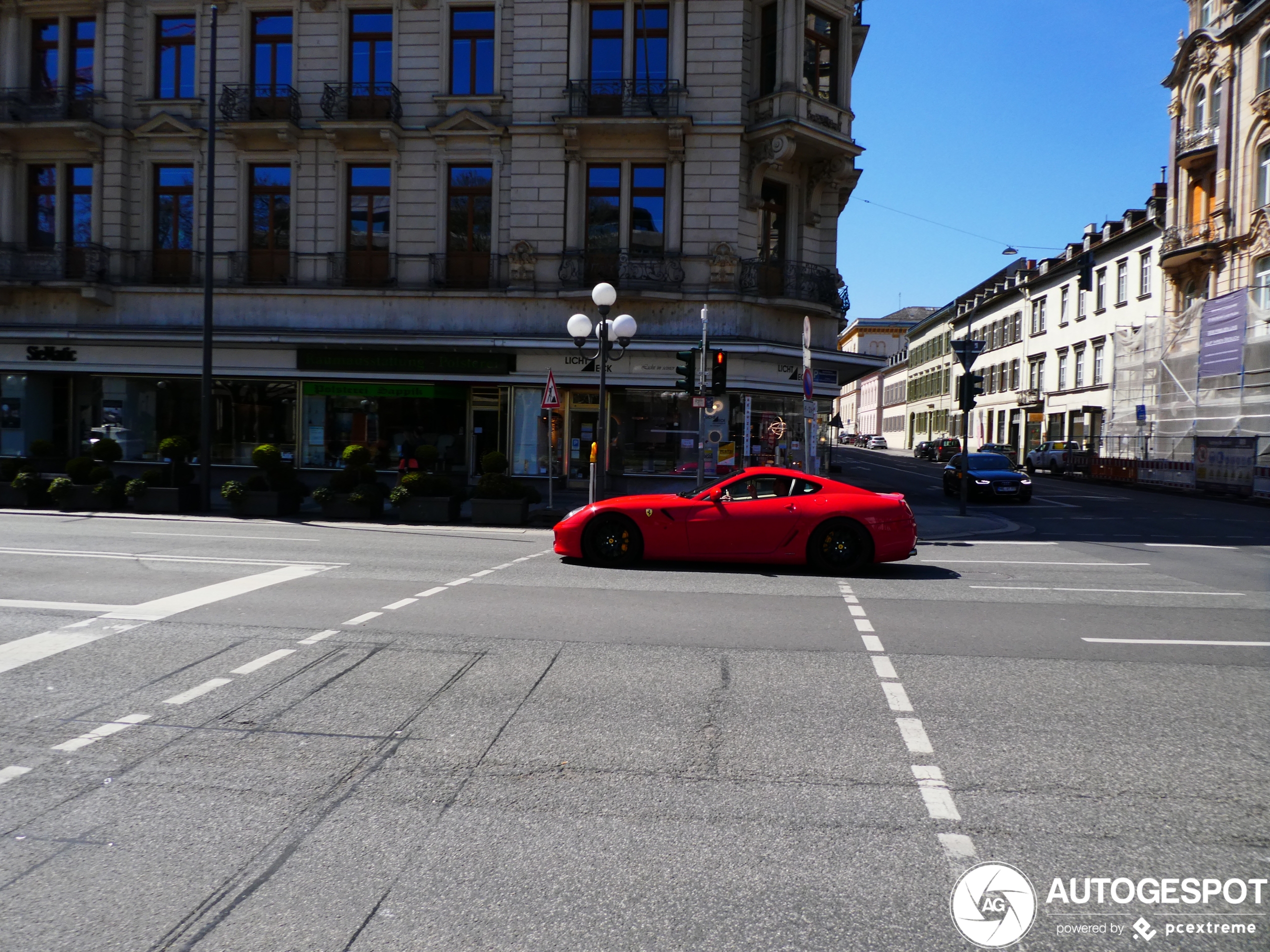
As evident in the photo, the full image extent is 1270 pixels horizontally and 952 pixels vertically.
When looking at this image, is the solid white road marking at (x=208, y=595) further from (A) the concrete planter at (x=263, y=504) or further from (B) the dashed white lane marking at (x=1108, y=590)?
(A) the concrete planter at (x=263, y=504)

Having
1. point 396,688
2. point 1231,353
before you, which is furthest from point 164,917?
point 1231,353

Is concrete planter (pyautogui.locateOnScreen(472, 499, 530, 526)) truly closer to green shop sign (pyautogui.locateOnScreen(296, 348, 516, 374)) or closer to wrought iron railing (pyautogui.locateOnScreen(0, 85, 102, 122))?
green shop sign (pyautogui.locateOnScreen(296, 348, 516, 374))

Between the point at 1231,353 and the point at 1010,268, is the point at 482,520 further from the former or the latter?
the point at 1010,268

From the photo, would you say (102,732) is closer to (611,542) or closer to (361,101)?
(611,542)

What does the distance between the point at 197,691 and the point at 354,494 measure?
13.2m

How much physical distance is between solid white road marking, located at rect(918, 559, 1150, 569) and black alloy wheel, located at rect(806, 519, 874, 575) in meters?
2.24

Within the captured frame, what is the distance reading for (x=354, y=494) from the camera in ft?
60.7

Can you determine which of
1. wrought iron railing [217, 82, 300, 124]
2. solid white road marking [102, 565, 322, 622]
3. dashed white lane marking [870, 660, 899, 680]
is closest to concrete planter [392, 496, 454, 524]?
solid white road marking [102, 565, 322, 622]

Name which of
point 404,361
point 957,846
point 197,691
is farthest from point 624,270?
point 957,846

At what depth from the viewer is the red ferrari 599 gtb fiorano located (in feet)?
37.5

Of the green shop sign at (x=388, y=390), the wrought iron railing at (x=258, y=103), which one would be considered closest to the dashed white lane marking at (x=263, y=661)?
the green shop sign at (x=388, y=390)

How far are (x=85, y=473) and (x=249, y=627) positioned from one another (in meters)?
14.7

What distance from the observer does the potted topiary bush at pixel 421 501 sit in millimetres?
18281

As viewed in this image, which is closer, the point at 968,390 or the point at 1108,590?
the point at 1108,590
